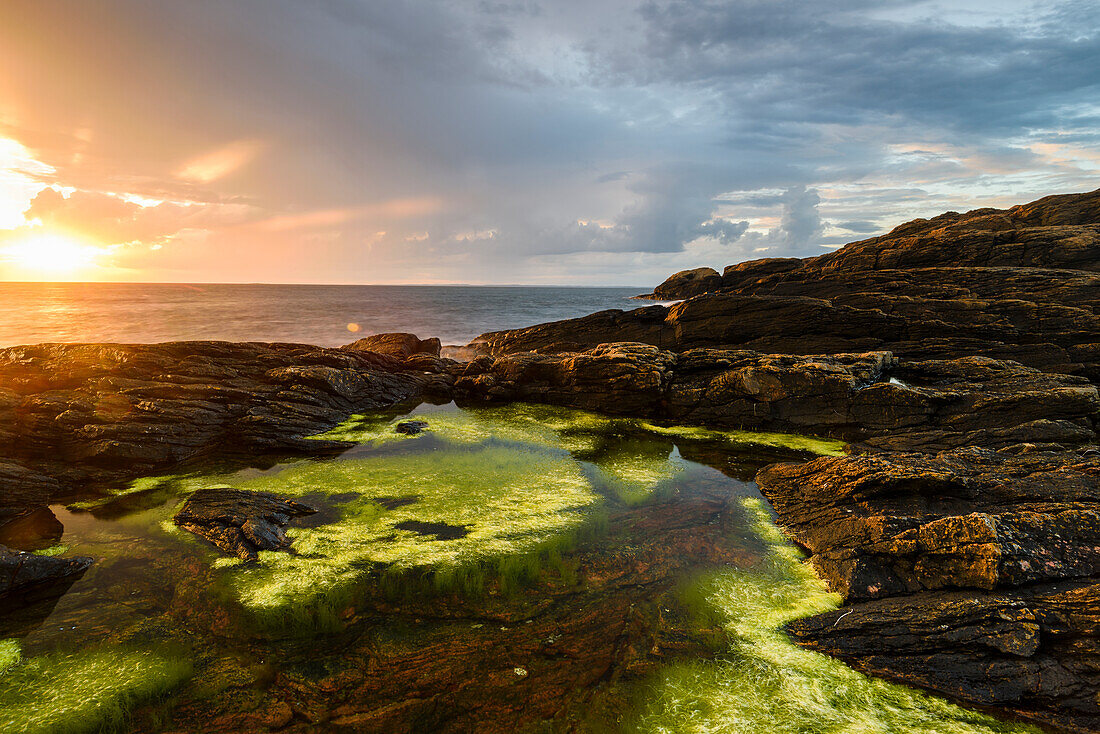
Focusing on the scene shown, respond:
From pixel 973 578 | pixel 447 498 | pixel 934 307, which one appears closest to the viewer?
pixel 973 578

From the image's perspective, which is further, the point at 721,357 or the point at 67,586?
the point at 721,357

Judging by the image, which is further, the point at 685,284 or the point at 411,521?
the point at 685,284

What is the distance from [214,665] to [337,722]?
2.51 m

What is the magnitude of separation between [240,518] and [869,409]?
21.6 meters

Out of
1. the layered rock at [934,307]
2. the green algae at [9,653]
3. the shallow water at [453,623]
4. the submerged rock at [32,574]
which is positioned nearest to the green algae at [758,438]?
the shallow water at [453,623]

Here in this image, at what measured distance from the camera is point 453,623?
791 centimetres

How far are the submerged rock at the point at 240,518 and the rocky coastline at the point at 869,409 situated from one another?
0.76ft

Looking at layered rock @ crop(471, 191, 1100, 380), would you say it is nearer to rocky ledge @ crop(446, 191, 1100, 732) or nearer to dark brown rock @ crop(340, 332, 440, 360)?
rocky ledge @ crop(446, 191, 1100, 732)

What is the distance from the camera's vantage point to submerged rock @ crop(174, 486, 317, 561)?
10.1 m

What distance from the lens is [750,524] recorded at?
1154 cm

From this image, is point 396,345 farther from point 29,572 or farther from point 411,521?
point 29,572

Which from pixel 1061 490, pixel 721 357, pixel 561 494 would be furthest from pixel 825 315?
pixel 561 494

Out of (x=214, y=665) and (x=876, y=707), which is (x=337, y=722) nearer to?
(x=214, y=665)

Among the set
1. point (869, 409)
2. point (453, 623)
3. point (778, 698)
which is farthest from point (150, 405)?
point (869, 409)
